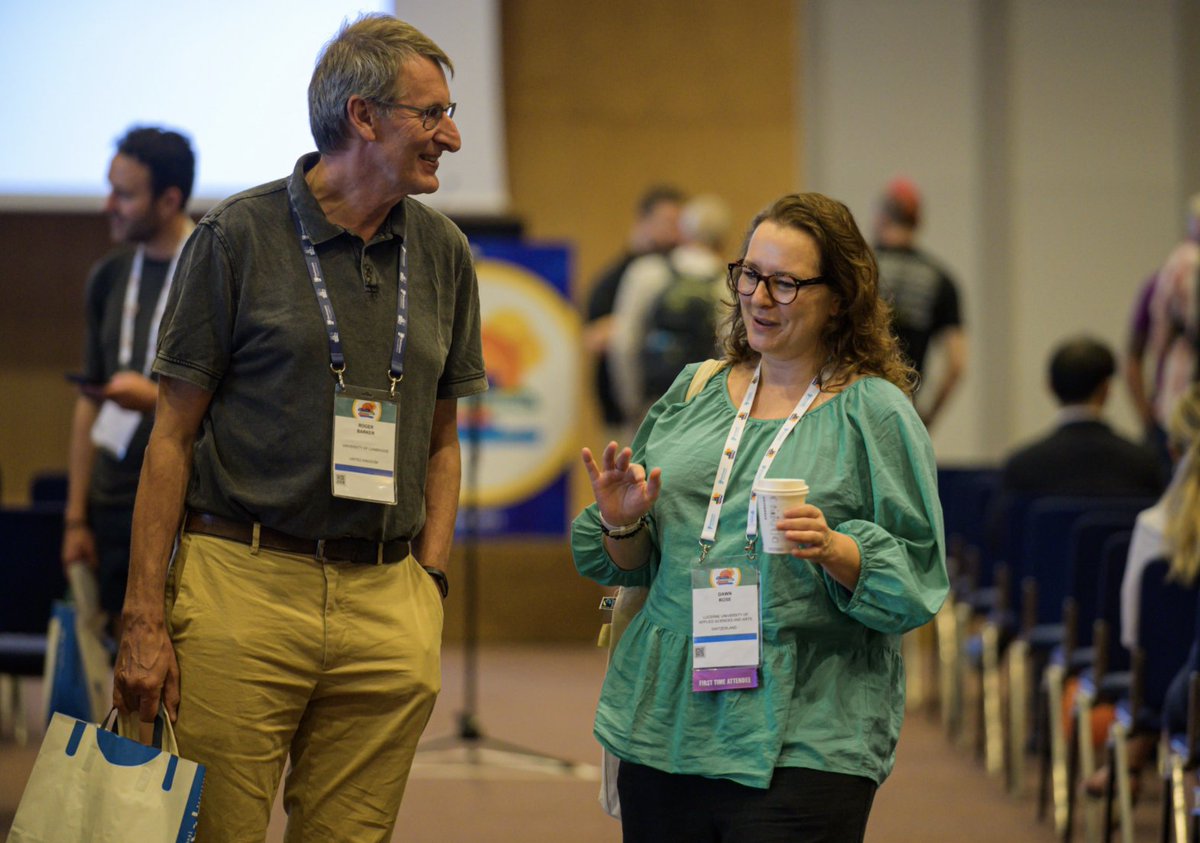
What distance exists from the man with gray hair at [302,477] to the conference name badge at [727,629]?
47 centimetres

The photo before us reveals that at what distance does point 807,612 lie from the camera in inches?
91.3

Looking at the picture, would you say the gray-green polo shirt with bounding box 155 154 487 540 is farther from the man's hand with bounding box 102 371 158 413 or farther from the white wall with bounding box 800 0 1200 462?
the white wall with bounding box 800 0 1200 462

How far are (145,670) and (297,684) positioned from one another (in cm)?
23

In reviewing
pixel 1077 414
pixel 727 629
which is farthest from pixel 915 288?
pixel 727 629

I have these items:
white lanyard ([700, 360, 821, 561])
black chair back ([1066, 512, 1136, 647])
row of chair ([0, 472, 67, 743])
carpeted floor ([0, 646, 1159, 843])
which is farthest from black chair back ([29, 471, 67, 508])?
white lanyard ([700, 360, 821, 561])

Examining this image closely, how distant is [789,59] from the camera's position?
805cm

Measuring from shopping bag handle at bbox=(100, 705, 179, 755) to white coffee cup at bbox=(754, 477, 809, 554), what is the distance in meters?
0.94

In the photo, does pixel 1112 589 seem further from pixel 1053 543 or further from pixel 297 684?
pixel 297 684

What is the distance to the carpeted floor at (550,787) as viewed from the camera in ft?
14.9

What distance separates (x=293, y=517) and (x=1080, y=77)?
29.2 ft

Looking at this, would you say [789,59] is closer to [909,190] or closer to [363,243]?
[909,190]

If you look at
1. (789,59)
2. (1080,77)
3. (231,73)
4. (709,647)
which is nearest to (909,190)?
(789,59)

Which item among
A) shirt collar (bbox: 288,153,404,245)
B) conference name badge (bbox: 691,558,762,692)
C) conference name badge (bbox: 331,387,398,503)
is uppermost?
shirt collar (bbox: 288,153,404,245)

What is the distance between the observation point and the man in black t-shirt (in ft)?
12.1
